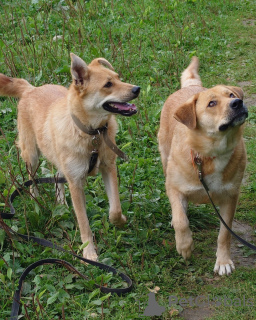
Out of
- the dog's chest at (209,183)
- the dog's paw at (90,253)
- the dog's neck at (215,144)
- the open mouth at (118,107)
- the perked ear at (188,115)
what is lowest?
the dog's paw at (90,253)

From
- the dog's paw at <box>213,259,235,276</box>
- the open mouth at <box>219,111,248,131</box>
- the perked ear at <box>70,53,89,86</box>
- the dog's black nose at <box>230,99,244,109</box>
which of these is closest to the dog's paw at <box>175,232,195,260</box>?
the dog's paw at <box>213,259,235,276</box>

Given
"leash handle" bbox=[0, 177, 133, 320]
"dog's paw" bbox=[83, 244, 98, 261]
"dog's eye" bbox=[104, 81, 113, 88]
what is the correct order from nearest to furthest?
"leash handle" bbox=[0, 177, 133, 320], "dog's paw" bbox=[83, 244, 98, 261], "dog's eye" bbox=[104, 81, 113, 88]

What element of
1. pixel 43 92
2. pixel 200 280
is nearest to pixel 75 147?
pixel 43 92

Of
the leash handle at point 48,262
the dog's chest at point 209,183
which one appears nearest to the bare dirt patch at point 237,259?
the leash handle at point 48,262

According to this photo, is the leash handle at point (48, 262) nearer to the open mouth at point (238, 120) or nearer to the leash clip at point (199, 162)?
the leash clip at point (199, 162)

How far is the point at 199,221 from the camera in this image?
5375 mm

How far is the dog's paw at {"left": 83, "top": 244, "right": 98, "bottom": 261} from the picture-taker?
4672 millimetres

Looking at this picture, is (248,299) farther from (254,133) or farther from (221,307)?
(254,133)

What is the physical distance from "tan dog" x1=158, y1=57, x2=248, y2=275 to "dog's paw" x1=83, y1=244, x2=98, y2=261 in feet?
2.60

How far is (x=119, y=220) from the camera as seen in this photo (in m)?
5.01

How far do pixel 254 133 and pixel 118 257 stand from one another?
131 inches

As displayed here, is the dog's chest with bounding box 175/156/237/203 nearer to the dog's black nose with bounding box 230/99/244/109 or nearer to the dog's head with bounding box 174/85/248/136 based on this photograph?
the dog's head with bounding box 174/85/248/136

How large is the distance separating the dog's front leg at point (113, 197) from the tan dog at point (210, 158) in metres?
0.56

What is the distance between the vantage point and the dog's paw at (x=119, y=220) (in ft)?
16.3
